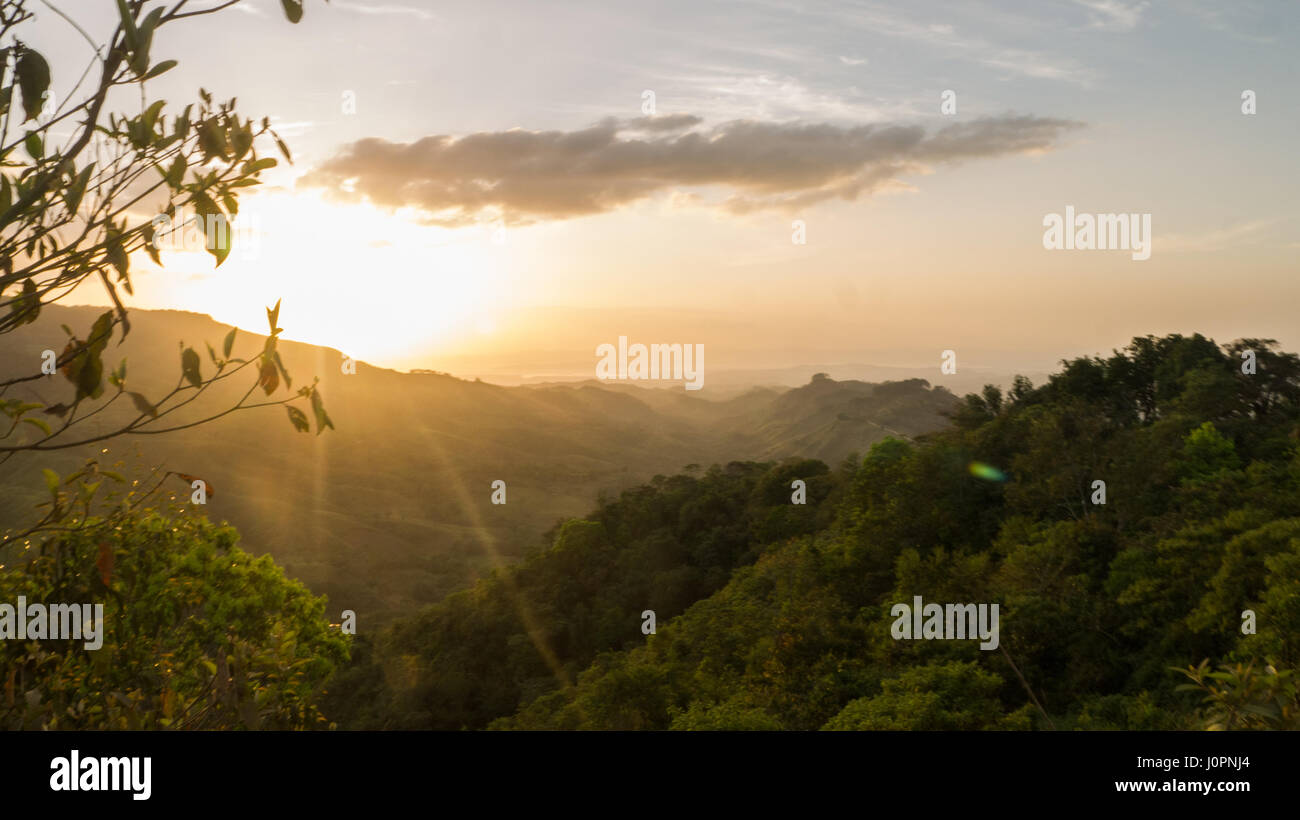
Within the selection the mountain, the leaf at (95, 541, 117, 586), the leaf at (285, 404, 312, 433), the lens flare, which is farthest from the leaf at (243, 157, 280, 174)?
the mountain

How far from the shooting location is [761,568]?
110 ft

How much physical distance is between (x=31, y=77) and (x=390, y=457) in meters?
134

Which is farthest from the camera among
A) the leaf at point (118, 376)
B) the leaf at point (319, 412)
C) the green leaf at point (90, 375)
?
the leaf at point (118, 376)

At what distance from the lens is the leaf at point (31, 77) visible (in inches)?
111

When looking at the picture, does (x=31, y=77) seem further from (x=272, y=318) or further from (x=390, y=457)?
(x=390, y=457)

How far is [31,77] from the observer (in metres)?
2.81

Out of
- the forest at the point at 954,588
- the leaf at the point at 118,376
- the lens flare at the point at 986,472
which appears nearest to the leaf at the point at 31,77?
the leaf at the point at 118,376

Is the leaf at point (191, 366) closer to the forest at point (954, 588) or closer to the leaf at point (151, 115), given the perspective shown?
the leaf at point (151, 115)

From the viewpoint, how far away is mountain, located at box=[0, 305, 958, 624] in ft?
267

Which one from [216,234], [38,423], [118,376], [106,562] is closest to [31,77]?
[216,234]

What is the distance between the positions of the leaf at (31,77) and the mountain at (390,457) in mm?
41585

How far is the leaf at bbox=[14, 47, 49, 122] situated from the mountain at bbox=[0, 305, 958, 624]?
136ft
